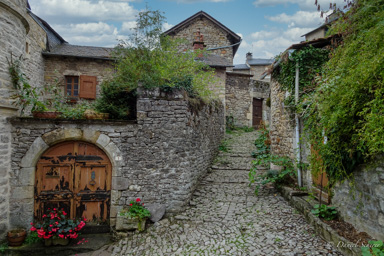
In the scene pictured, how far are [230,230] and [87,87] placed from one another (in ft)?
28.5

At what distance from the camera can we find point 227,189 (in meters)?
6.80

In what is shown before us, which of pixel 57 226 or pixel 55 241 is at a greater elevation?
pixel 57 226

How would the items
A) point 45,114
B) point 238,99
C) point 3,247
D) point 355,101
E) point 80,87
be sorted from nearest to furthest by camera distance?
point 355,101 < point 3,247 < point 45,114 < point 80,87 < point 238,99

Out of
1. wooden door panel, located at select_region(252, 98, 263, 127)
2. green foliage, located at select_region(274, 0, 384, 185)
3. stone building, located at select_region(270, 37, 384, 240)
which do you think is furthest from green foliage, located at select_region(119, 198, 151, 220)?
wooden door panel, located at select_region(252, 98, 263, 127)

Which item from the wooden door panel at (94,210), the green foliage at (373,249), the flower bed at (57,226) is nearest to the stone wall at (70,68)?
the wooden door panel at (94,210)

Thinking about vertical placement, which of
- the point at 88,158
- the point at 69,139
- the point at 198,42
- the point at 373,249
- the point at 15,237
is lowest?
the point at 15,237

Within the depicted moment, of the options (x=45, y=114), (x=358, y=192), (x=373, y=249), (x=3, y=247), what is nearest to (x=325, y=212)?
(x=358, y=192)

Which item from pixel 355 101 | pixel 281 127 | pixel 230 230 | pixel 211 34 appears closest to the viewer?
pixel 355 101

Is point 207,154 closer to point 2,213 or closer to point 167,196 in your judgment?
point 167,196

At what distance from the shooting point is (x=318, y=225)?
4.40 m

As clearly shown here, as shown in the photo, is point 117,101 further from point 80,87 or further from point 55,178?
point 80,87

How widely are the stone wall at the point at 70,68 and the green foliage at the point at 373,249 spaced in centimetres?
1006

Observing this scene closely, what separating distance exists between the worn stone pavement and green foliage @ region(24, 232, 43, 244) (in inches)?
52.5

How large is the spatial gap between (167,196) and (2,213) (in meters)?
3.23
